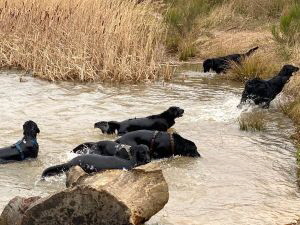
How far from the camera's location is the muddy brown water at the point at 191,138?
6367 millimetres

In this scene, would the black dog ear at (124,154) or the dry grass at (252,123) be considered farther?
the dry grass at (252,123)

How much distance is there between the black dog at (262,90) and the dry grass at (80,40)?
11.6ft

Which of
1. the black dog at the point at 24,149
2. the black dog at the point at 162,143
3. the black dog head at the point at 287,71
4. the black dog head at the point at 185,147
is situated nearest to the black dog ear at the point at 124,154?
the black dog at the point at 162,143

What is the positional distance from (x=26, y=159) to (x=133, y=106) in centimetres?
403

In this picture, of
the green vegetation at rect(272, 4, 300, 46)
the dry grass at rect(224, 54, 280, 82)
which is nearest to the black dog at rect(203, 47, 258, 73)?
the dry grass at rect(224, 54, 280, 82)

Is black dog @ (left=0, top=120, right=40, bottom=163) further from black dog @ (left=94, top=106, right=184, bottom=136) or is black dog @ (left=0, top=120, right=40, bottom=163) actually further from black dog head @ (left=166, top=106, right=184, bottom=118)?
black dog head @ (left=166, top=106, right=184, bottom=118)

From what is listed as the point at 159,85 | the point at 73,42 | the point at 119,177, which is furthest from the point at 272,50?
the point at 119,177

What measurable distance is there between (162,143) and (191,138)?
1.25 m

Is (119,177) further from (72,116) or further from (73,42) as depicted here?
(73,42)

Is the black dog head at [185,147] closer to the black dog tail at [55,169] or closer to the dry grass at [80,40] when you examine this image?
the black dog tail at [55,169]

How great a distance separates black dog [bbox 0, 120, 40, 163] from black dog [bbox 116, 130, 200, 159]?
3.65 feet

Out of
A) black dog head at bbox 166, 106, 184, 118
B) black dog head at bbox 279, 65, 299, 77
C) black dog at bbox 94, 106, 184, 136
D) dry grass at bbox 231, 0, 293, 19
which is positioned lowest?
black dog at bbox 94, 106, 184, 136

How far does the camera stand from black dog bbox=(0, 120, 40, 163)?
754 cm

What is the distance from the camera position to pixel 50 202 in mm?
4957
